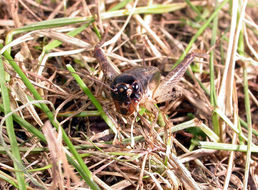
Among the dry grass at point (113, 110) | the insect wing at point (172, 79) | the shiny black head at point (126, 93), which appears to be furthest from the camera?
the insect wing at point (172, 79)

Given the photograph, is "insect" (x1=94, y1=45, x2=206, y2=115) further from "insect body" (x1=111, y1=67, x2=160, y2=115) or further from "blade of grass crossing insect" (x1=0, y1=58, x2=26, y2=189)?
"blade of grass crossing insect" (x1=0, y1=58, x2=26, y2=189)

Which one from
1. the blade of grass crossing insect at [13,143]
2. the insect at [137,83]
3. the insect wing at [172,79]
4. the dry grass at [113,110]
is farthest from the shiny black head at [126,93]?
the blade of grass crossing insect at [13,143]

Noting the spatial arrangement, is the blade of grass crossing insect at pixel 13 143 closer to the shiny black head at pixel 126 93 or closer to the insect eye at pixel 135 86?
the shiny black head at pixel 126 93

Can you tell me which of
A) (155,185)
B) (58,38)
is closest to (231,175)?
(155,185)

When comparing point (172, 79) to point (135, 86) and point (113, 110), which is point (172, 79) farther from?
point (113, 110)

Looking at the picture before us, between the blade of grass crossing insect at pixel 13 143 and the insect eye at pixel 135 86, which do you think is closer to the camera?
the blade of grass crossing insect at pixel 13 143

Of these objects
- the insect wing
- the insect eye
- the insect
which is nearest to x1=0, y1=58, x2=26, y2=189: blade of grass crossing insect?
the insect
